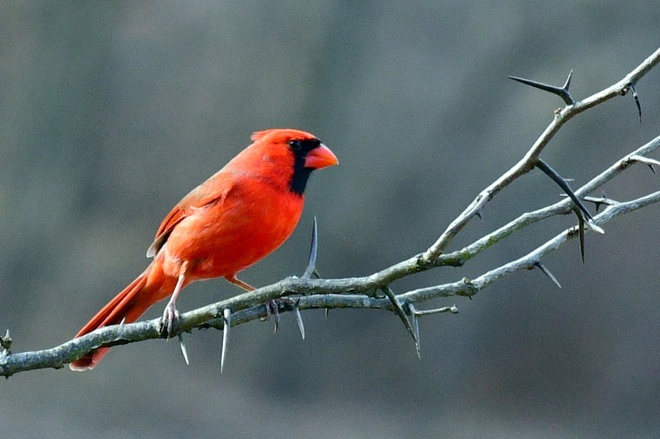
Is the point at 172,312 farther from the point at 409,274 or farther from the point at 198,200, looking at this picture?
the point at 409,274

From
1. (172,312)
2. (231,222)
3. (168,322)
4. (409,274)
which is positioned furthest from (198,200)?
(409,274)

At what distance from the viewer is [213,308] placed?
144cm

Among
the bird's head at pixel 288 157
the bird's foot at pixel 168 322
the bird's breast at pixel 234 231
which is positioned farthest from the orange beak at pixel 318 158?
the bird's foot at pixel 168 322

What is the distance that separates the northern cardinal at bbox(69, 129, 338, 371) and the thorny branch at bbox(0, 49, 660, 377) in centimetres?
29

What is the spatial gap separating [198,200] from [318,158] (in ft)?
1.11

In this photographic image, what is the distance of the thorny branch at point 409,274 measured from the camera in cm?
108

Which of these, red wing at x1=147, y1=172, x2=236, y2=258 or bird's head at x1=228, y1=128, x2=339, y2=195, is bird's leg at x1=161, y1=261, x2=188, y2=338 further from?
bird's head at x1=228, y1=128, x2=339, y2=195

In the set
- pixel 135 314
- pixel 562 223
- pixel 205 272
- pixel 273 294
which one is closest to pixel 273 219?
pixel 205 272

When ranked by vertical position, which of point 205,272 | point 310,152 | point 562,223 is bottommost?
point 562,223

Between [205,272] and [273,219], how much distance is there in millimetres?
237

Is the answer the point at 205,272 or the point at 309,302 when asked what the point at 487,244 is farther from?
the point at 205,272

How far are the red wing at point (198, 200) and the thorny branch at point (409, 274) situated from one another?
47cm

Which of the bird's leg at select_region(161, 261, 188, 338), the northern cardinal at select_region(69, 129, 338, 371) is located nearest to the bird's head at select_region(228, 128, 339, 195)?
the northern cardinal at select_region(69, 129, 338, 371)

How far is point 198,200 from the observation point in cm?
212
